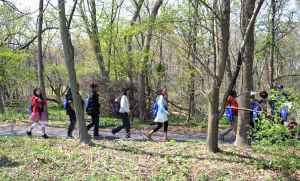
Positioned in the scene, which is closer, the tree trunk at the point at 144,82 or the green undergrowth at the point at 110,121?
the green undergrowth at the point at 110,121

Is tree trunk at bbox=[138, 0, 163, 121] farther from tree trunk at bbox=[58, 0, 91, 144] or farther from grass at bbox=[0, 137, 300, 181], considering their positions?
grass at bbox=[0, 137, 300, 181]

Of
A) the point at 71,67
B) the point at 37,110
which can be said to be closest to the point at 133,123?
the point at 37,110

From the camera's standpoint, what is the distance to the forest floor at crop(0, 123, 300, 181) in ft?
30.7

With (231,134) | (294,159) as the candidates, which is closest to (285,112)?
(294,159)

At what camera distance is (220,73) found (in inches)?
416

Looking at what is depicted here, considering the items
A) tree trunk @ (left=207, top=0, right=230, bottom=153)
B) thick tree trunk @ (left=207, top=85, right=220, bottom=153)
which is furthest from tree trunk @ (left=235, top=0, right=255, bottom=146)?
thick tree trunk @ (left=207, top=85, right=220, bottom=153)

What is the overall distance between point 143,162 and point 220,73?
2.83 meters

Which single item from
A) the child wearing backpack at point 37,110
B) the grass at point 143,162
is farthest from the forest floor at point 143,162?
the child wearing backpack at point 37,110

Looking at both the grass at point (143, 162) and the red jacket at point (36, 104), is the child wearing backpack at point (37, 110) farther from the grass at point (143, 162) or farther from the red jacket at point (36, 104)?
the grass at point (143, 162)

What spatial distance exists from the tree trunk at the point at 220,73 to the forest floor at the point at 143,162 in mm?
452

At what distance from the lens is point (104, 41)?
77.7 feet

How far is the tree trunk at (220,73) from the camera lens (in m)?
10.2

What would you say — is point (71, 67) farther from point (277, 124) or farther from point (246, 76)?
point (277, 124)

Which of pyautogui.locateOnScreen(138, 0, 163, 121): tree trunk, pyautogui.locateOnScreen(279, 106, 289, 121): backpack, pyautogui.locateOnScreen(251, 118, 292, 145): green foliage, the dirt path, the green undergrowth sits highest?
pyautogui.locateOnScreen(138, 0, 163, 121): tree trunk
